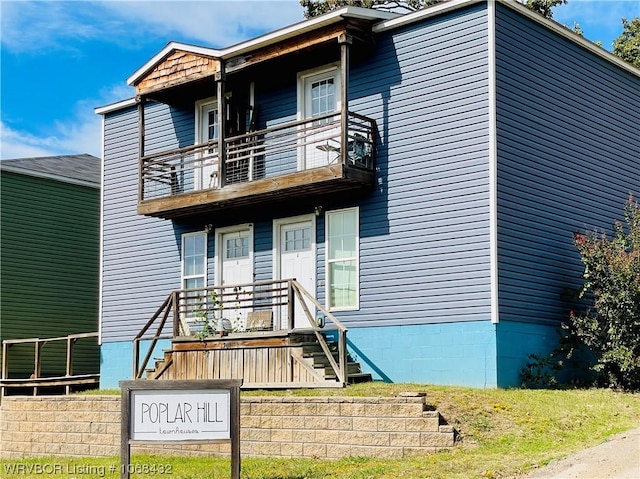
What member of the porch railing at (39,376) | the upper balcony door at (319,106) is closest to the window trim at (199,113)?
the upper balcony door at (319,106)

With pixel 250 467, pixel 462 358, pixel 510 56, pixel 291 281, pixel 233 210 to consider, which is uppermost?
pixel 510 56

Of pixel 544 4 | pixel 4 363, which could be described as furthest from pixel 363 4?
pixel 4 363

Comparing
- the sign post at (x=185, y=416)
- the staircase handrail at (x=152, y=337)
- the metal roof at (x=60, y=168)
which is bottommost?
the sign post at (x=185, y=416)

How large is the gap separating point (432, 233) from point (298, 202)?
3.47 meters

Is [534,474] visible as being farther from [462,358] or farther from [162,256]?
[162,256]

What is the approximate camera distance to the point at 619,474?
1090cm

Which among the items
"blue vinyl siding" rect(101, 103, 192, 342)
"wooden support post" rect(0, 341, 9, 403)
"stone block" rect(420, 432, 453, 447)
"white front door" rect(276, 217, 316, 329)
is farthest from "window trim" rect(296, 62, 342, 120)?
"wooden support post" rect(0, 341, 9, 403)

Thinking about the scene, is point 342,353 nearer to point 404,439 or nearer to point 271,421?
point 271,421

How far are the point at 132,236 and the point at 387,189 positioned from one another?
7.91 meters

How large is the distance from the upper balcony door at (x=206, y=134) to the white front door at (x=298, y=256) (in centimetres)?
238

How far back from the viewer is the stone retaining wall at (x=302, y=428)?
13.6 meters

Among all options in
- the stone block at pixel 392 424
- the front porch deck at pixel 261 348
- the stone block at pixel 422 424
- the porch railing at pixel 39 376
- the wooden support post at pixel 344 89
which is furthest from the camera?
the porch railing at pixel 39 376

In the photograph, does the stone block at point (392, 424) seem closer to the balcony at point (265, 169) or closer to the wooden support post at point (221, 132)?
the balcony at point (265, 169)

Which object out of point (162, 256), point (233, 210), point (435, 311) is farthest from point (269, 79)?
point (435, 311)
